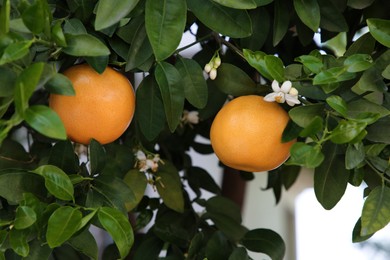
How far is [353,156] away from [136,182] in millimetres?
358

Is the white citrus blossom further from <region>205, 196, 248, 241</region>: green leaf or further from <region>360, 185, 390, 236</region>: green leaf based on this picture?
<region>205, 196, 248, 241</region>: green leaf

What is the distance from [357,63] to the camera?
0.73 metres

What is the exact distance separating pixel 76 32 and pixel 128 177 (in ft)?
1.00

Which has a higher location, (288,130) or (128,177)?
(288,130)

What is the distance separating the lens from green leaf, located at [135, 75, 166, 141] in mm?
836

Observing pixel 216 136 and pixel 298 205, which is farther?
pixel 298 205

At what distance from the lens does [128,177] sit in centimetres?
99

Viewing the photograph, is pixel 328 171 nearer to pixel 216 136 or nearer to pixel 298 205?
pixel 216 136

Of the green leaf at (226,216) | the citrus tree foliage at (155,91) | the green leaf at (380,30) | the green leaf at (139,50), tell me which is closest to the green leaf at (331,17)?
the citrus tree foliage at (155,91)

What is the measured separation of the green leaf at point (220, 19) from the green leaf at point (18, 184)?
25cm

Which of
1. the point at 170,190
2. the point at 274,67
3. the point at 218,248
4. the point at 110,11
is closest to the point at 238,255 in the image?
the point at 218,248

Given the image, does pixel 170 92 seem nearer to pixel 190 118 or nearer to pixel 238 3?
pixel 238 3

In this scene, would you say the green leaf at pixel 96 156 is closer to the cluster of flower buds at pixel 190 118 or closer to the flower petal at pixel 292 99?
the flower petal at pixel 292 99

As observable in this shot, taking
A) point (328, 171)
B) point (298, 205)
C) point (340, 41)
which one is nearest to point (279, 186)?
point (340, 41)
